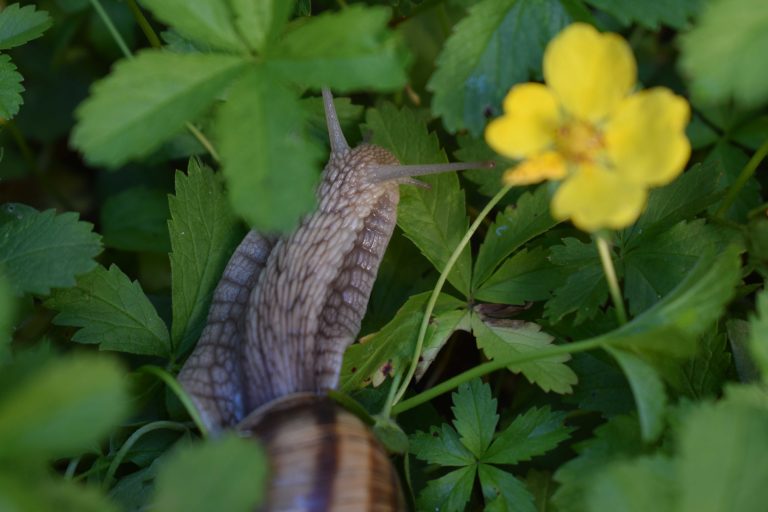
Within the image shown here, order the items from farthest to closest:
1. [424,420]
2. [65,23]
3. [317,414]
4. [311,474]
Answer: [65,23] < [424,420] < [317,414] < [311,474]

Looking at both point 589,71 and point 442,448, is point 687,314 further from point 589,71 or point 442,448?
point 442,448

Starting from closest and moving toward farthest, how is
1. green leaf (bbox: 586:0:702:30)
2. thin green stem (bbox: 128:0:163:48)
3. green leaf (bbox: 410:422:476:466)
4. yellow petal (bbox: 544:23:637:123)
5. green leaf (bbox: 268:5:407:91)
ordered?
yellow petal (bbox: 544:23:637:123) → green leaf (bbox: 268:5:407:91) → green leaf (bbox: 586:0:702:30) → green leaf (bbox: 410:422:476:466) → thin green stem (bbox: 128:0:163:48)

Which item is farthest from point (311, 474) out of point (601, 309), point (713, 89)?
point (713, 89)

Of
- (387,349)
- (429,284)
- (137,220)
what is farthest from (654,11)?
(137,220)

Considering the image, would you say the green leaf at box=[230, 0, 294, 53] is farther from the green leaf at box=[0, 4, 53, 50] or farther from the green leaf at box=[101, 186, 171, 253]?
the green leaf at box=[101, 186, 171, 253]

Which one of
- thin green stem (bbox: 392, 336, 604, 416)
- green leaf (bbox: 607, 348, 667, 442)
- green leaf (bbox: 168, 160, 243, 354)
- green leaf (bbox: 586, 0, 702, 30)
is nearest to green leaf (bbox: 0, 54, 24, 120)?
green leaf (bbox: 168, 160, 243, 354)

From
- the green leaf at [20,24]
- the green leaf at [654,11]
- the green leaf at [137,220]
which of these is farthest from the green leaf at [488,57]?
the green leaf at [137,220]

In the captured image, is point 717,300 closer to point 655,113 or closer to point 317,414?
point 655,113
